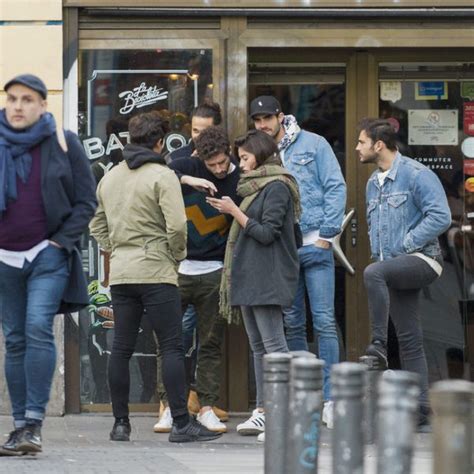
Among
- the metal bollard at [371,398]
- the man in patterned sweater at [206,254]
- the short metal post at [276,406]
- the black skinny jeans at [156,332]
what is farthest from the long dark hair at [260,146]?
the short metal post at [276,406]

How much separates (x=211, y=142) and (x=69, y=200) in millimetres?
1522

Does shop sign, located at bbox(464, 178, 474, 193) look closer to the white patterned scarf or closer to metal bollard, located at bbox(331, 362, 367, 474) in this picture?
the white patterned scarf

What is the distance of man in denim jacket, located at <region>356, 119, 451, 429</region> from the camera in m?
9.31

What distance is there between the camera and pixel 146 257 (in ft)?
28.1

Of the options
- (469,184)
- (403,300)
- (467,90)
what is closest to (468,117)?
(467,90)

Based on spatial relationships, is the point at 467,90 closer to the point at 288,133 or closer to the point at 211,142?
Result: the point at 288,133

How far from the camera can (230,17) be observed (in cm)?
1006

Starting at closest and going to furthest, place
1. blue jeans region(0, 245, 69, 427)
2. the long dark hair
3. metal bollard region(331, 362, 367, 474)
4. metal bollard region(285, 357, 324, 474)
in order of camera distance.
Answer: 1. metal bollard region(331, 362, 367, 474)
2. metal bollard region(285, 357, 324, 474)
3. blue jeans region(0, 245, 69, 427)
4. the long dark hair

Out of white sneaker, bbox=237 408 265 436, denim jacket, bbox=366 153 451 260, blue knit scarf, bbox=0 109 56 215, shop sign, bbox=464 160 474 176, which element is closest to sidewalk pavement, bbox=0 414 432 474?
white sneaker, bbox=237 408 265 436

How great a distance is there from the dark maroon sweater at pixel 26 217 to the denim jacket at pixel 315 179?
2.40 m

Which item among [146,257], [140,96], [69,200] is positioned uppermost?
[140,96]

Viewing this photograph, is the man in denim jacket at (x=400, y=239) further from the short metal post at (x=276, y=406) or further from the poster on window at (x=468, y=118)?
the short metal post at (x=276, y=406)

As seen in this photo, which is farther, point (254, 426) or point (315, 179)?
point (315, 179)

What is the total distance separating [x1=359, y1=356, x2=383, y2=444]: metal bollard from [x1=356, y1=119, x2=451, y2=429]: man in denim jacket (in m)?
0.26
